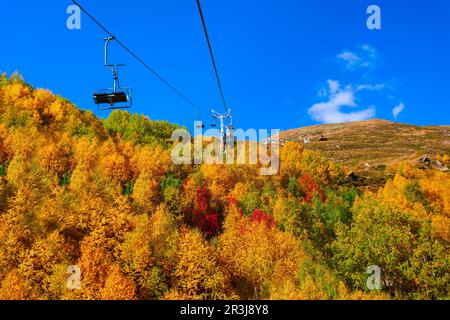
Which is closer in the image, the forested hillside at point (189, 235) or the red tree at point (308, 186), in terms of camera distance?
the forested hillside at point (189, 235)

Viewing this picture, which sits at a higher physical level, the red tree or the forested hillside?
the red tree

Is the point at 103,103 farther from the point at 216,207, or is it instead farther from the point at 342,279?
the point at 216,207

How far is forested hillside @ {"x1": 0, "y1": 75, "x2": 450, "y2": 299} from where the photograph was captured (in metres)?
60.9

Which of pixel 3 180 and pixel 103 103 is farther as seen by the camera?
pixel 3 180

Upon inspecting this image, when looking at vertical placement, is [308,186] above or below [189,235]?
above

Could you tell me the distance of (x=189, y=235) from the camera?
94.6 m

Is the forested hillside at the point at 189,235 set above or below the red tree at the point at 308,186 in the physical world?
below

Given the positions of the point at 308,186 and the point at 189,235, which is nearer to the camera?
the point at 189,235

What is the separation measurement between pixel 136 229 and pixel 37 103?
132604 mm

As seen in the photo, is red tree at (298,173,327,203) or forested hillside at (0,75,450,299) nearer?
forested hillside at (0,75,450,299)

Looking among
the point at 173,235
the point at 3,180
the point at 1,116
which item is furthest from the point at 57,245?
the point at 1,116

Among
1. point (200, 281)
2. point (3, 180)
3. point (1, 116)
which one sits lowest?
point (200, 281)

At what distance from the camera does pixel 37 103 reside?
633ft

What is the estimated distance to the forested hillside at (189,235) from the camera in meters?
60.9
